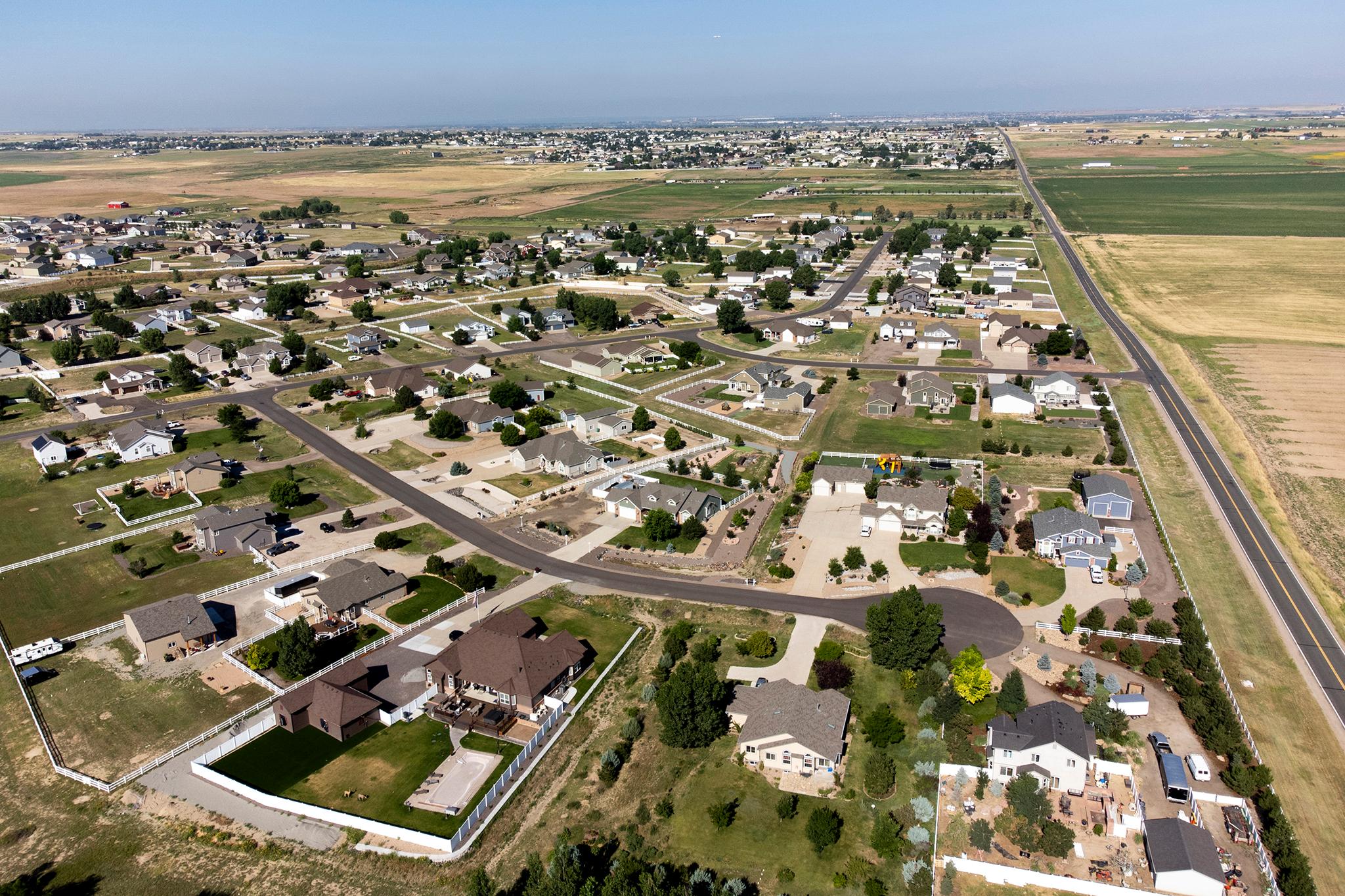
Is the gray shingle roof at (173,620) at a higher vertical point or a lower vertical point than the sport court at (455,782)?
higher

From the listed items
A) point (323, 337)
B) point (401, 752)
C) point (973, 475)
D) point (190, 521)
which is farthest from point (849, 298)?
point (401, 752)

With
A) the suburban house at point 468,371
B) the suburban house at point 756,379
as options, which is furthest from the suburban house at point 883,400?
the suburban house at point 468,371

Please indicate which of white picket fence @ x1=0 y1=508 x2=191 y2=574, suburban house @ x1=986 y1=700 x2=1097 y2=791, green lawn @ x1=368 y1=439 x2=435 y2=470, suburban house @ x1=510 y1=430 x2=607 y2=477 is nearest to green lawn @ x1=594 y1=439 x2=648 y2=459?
suburban house @ x1=510 y1=430 x2=607 y2=477

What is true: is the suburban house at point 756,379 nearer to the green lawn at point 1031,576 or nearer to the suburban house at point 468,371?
the suburban house at point 468,371

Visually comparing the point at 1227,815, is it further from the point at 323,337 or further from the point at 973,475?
the point at 323,337

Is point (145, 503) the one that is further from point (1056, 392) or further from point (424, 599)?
point (1056, 392)

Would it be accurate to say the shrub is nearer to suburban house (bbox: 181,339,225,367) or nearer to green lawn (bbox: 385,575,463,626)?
green lawn (bbox: 385,575,463,626)

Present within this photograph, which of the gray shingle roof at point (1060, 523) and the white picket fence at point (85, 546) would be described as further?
the white picket fence at point (85, 546)
